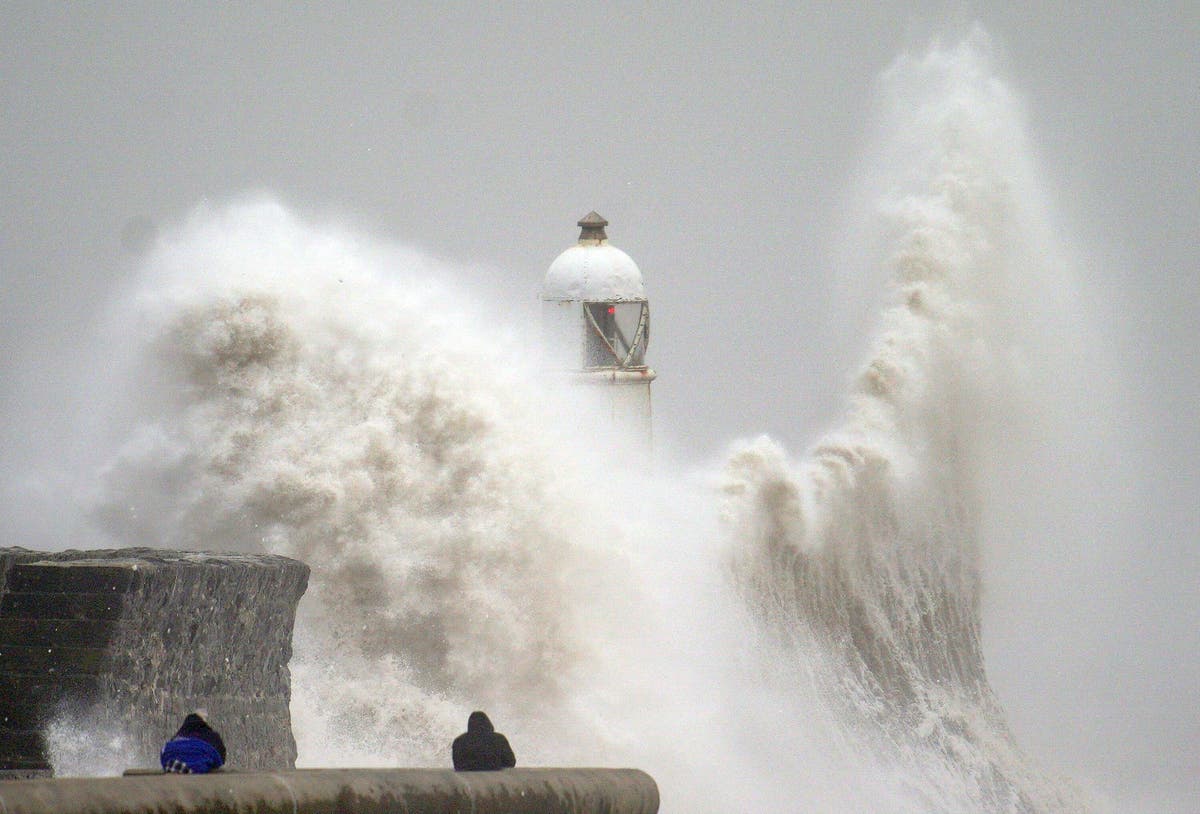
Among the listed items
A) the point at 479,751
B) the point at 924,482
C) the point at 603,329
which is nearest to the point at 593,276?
the point at 603,329

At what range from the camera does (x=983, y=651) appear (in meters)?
32.5

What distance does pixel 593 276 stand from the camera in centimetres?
3052

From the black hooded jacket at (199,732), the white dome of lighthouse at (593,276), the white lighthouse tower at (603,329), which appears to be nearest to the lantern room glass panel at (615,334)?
the white lighthouse tower at (603,329)

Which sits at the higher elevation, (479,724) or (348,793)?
(479,724)

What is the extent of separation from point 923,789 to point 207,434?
9.94 m

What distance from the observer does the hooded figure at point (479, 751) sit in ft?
36.7

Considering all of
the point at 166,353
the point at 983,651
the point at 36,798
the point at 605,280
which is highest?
the point at 605,280

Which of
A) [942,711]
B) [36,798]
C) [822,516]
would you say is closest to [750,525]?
[822,516]

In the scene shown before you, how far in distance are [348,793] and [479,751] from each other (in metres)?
1.21

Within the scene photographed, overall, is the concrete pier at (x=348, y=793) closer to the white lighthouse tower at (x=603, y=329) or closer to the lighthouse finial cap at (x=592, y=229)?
the white lighthouse tower at (x=603, y=329)

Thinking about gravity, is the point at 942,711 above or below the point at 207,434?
below

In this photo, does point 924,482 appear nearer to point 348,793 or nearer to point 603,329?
point 603,329

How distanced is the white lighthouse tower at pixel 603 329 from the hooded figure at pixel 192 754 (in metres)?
19.3

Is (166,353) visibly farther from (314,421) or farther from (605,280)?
(605,280)
